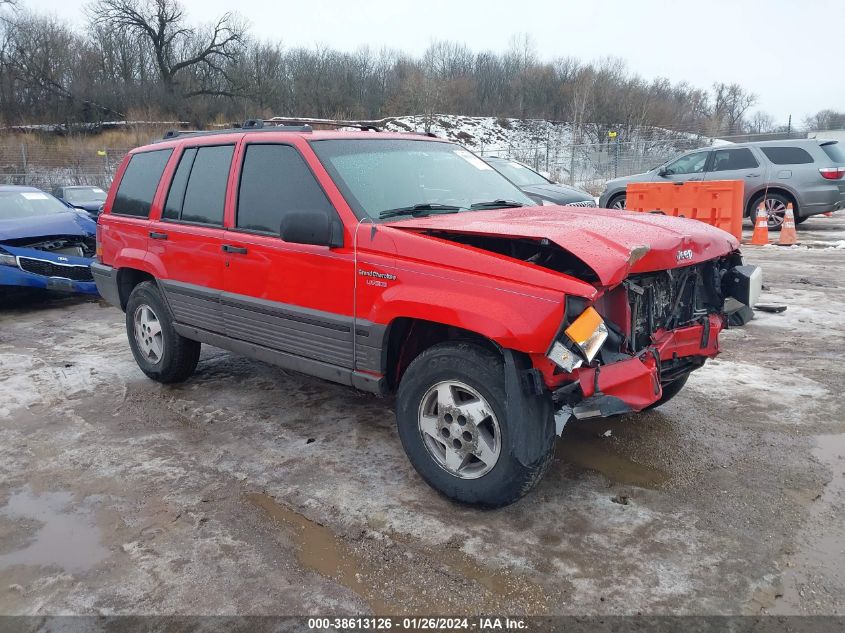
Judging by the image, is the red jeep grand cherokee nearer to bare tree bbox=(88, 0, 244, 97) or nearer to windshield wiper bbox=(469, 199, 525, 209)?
windshield wiper bbox=(469, 199, 525, 209)

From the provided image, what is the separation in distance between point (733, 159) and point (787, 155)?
3.29 ft

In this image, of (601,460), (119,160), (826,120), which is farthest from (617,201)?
(826,120)

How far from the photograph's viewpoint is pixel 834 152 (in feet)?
41.1

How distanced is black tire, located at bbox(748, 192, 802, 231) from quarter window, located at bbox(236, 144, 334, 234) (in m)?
11.8

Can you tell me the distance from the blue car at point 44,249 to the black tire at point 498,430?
6.30 meters

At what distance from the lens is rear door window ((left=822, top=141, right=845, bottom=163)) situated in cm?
1243

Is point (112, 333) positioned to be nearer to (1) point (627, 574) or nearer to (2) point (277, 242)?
(2) point (277, 242)

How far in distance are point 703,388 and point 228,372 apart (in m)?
3.97

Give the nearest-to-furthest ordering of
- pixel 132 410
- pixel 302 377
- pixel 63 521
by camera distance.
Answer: pixel 63 521, pixel 132 410, pixel 302 377

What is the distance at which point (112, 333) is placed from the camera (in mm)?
7055

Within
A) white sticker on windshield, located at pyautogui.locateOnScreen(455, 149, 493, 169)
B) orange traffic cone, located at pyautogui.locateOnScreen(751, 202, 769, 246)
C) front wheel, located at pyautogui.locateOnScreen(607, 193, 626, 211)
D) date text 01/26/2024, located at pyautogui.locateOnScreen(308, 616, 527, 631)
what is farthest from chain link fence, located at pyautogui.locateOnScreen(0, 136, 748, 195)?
date text 01/26/2024, located at pyautogui.locateOnScreen(308, 616, 527, 631)

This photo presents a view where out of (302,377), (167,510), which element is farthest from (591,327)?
(302,377)

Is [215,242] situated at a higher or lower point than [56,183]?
lower

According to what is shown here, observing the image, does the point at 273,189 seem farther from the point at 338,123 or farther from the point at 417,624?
the point at 417,624
